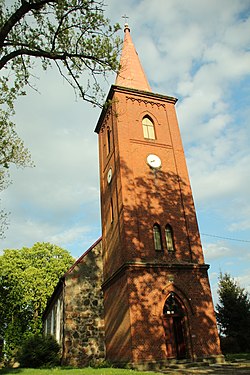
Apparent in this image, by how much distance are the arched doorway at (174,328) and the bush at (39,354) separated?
6133 mm

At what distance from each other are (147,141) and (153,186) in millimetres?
3016

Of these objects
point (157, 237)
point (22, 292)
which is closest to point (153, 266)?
point (157, 237)

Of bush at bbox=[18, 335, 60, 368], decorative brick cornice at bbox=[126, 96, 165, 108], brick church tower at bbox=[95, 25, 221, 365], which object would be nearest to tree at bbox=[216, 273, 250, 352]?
brick church tower at bbox=[95, 25, 221, 365]

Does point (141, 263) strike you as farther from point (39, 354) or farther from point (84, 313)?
point (39, 354)

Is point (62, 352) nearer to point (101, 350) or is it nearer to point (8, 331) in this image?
point (101, 350)

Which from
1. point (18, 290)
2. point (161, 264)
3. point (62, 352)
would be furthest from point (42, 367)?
point (18, 290)

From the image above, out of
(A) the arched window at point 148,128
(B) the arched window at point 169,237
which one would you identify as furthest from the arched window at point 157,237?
(A) the arched window at point 148,128

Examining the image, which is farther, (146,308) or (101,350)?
(101,350)

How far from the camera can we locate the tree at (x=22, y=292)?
108ft

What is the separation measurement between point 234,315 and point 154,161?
1213cm

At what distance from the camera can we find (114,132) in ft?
64.3

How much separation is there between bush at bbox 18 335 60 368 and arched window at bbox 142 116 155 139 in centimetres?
1266

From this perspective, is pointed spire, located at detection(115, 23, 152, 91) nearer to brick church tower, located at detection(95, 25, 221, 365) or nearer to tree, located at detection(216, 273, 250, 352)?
brick church tower, located at detection(95, 25, 221, 365)

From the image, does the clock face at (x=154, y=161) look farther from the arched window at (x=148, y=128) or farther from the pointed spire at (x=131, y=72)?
the pointed spire at (x=131, y=72)
